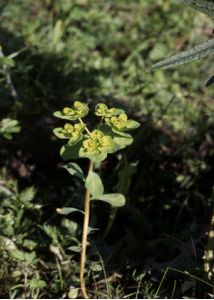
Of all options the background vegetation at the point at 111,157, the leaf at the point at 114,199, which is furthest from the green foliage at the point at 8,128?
the leaf at the point at 114,199

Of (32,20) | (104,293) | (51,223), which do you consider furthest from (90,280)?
(32,20)

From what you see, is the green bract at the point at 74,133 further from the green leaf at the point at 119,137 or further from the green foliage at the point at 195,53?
the green foliage at the point at 195,53

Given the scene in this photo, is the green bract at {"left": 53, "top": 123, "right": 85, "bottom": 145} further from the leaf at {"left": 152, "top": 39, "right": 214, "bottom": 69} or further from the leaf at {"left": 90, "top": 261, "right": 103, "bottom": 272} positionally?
the leaf at {"left": 90, "top": 261, "right": 103, "bottom": 272}

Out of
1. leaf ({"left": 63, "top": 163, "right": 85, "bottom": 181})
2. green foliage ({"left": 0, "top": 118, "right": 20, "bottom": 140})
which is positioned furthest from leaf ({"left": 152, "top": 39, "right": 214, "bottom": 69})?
green foliage ({"left": 0, "top": 118, "right": 20, "bottom": 140})

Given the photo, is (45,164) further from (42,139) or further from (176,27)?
(176,27)

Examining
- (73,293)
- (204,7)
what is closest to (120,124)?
(204,7)

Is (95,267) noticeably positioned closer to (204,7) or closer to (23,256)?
(23,256)
